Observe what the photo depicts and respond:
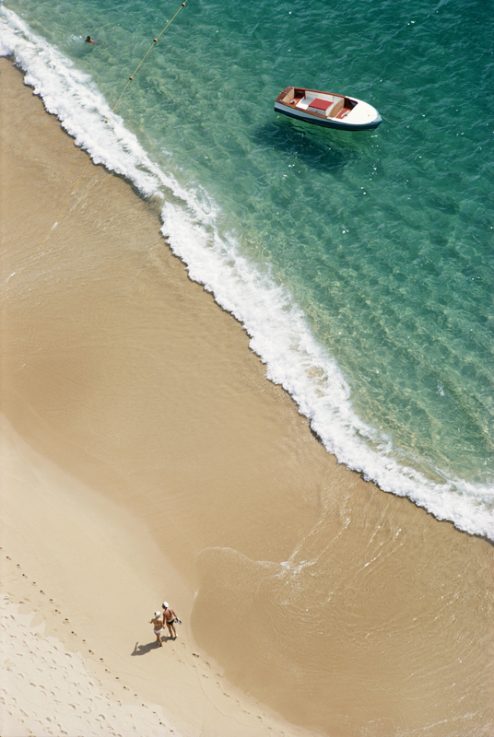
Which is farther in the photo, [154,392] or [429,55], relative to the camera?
[429,55]

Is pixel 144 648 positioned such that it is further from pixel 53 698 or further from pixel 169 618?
pixel 53 698

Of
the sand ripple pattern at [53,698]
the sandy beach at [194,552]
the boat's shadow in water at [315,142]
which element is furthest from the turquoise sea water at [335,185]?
the sand ripple pattern at [53,698]

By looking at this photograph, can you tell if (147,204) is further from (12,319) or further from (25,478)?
(25,478)

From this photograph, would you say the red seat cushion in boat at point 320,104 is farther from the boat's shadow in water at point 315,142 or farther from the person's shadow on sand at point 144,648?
the person's shadow on sand at point 144,648

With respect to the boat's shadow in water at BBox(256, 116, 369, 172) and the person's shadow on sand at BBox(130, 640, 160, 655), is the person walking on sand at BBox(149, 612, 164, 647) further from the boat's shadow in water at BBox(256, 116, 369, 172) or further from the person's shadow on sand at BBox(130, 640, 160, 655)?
the boat's shadow in water at BBox(256, 116, 369, 172)

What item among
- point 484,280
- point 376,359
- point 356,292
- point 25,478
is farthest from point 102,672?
point 484,280

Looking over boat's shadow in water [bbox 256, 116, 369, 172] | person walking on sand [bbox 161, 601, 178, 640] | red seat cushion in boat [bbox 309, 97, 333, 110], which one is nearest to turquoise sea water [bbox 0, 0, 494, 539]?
boat's shadow in water [bbox 256, 116, 369, 172]
